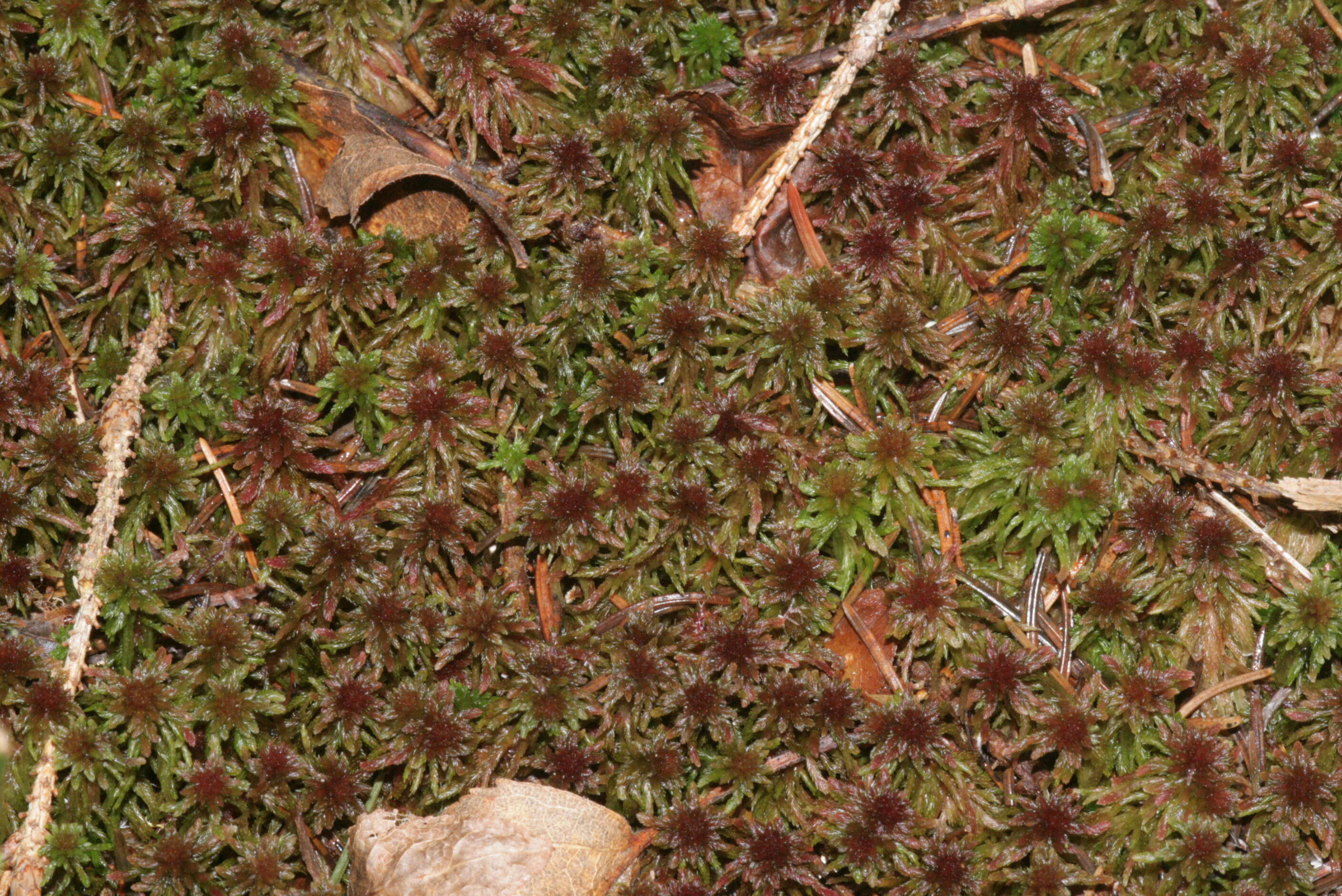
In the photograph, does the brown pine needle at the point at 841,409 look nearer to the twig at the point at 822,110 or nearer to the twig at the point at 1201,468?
the twig at the point at 822,110

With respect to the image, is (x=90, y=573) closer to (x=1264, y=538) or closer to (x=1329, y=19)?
(x=1264, y=538)

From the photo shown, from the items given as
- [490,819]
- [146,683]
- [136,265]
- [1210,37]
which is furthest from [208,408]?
[1210,37]

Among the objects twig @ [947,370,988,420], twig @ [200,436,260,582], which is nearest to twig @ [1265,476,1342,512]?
twig @ [947,370,988,420]

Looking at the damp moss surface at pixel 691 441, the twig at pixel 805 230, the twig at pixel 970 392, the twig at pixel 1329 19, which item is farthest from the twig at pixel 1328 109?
the twig at pixel 805 230

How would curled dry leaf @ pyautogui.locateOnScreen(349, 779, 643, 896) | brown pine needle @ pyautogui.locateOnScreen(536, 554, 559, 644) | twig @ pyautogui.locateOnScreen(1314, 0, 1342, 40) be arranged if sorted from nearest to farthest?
curled dry leaf @ pyautogui.locateOnScreen(349, 779, 643, 896) → brown pine needle @ pyautogui.locateOnScreen(536, 554, 559, 644) → twig @ pyautogui.locateOnScreen(1314, 0, 1342, 40)

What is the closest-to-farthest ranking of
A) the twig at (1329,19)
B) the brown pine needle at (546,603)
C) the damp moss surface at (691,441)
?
the damp moss surface at (691,441) < the brown pine needle at (546,603) < the twig at (1329,19)

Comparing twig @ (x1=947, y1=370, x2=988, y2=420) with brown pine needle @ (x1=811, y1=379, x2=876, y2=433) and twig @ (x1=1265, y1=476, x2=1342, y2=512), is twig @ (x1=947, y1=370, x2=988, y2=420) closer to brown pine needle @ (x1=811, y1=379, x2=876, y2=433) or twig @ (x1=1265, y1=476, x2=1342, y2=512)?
brown pine needle @ (x1=811, y1=379, x2=876, y2=433)

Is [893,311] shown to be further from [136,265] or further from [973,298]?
[136,265]
